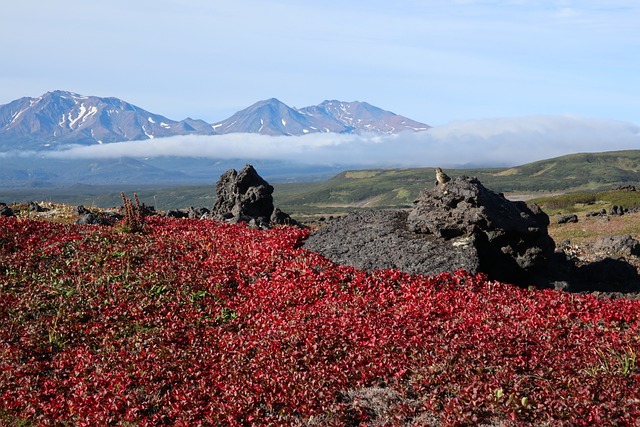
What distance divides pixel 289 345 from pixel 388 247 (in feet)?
28.2

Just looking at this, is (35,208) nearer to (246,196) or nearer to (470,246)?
(246,196)

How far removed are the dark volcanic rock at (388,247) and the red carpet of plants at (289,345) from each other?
90 cm

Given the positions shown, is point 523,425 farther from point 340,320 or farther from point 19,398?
point 19,398

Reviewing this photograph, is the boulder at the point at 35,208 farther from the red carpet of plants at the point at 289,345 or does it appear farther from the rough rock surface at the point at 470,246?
the rough rock surface at the point at 470,246

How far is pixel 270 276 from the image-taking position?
21.6 meters

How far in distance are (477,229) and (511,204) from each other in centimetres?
324

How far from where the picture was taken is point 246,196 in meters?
47.5

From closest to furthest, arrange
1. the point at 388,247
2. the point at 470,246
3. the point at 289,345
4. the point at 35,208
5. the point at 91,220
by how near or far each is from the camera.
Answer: the point at 289,345
the point at 470,246
the point at 388,247
the point at 91,220
the point at 35,208

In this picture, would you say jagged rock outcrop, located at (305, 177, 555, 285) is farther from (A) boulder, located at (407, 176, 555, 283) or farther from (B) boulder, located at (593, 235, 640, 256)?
(B) boulder, located at (593, 235, 640, 256)

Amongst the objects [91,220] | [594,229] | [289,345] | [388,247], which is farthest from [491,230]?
[594,229]

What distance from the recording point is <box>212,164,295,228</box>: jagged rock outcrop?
47353 mm

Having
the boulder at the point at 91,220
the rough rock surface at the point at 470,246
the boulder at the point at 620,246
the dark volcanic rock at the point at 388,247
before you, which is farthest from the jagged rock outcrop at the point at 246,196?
the rough rock surface at the point at 470,246

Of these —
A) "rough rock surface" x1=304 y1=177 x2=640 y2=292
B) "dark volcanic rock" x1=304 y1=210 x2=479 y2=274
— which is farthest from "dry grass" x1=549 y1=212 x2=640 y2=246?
"dark volcanic rock" x1=304 y1=210 x2=479 y2=274

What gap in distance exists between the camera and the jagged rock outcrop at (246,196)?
155ft
